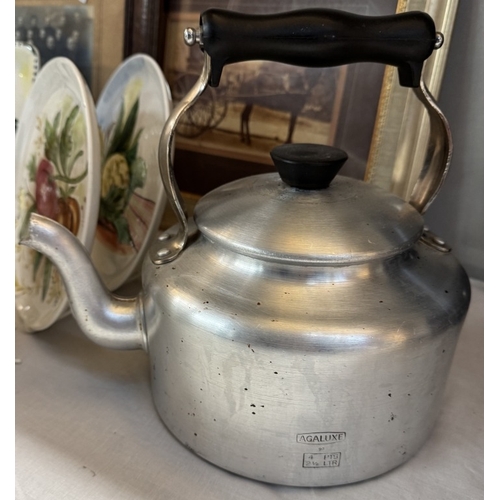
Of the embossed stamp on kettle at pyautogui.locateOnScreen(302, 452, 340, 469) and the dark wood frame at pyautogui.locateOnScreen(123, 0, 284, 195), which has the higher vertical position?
the dark wood frame at pyautogui.locateOnScreen(123, 0, 284, 195)

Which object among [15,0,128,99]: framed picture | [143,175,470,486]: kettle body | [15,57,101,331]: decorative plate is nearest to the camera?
[143,175,470,486]: kettle body

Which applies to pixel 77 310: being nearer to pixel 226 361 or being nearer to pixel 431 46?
pixel 226 361

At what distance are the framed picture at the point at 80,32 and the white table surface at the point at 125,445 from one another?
1.21 ft

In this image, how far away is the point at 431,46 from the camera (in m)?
0.45

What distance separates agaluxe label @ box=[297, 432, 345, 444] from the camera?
1.33ft

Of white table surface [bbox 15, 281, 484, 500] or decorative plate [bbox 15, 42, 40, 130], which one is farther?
decorative plate [bbox 15, 42, 40, 130]

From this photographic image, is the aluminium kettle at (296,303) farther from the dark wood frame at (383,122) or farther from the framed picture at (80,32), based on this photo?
the framed picture at (80,32)

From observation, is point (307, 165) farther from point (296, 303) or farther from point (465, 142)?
point (465, 142)

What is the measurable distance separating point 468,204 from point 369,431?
43cm

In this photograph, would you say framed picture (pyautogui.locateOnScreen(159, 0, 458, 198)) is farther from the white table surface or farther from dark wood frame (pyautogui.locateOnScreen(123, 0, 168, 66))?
the white table surface

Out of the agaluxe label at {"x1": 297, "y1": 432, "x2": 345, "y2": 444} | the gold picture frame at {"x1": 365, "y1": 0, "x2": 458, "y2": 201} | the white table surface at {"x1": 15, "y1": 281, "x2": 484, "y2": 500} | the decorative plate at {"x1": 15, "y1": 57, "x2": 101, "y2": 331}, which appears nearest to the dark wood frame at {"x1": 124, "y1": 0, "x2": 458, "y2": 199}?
the gold picture frame at {"x1": 365, "y1": 0, "x2": 458, "y2": 201}

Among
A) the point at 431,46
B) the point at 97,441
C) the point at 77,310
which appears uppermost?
the point at 431,46
